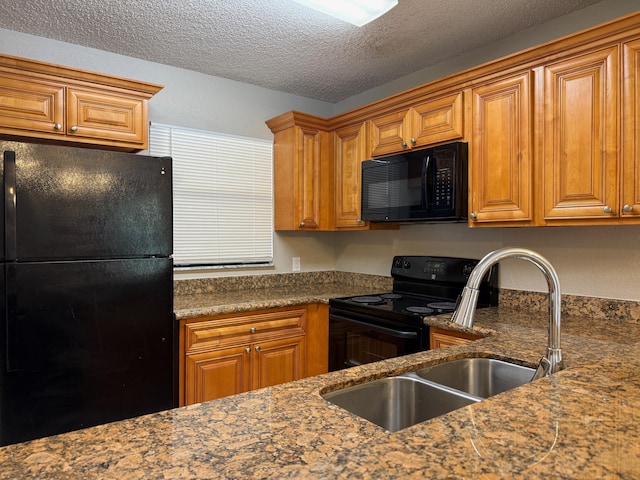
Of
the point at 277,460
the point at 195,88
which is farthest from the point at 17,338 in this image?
the point at 195,88

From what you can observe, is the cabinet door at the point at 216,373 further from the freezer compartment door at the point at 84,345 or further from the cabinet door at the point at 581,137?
the cabinet door at the point at 581,137

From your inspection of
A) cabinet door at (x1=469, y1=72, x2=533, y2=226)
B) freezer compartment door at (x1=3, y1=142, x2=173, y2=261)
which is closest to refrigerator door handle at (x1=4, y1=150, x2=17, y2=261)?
freezer compartment door at (x1=3, y1=142, x2=173, y2=261)

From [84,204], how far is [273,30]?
1389 mm

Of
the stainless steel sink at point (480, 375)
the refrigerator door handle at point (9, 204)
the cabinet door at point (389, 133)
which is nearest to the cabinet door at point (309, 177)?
the cabinet door at point (389, 133)

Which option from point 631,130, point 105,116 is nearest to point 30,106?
point 105,116

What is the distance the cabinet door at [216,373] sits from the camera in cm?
245

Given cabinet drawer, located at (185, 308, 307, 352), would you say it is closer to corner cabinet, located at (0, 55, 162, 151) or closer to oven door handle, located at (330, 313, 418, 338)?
oven door handle, located at (330, 313, 418, 338)

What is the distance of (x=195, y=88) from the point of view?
3113mm

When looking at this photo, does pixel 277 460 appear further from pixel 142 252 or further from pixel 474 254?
pixel 474 254

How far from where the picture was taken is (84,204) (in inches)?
80.7

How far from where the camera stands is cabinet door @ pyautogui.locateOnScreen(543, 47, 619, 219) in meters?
1.84

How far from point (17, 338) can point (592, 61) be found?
2786 millimetres

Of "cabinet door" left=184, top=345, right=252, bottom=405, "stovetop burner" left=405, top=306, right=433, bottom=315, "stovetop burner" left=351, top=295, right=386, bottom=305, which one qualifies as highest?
"stovetop burner" left=351, top=295, right=386, bottom=305

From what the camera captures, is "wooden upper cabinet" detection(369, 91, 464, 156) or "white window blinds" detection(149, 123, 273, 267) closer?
"wooden upper cabinet" detection(369, 91, 464, 156)
